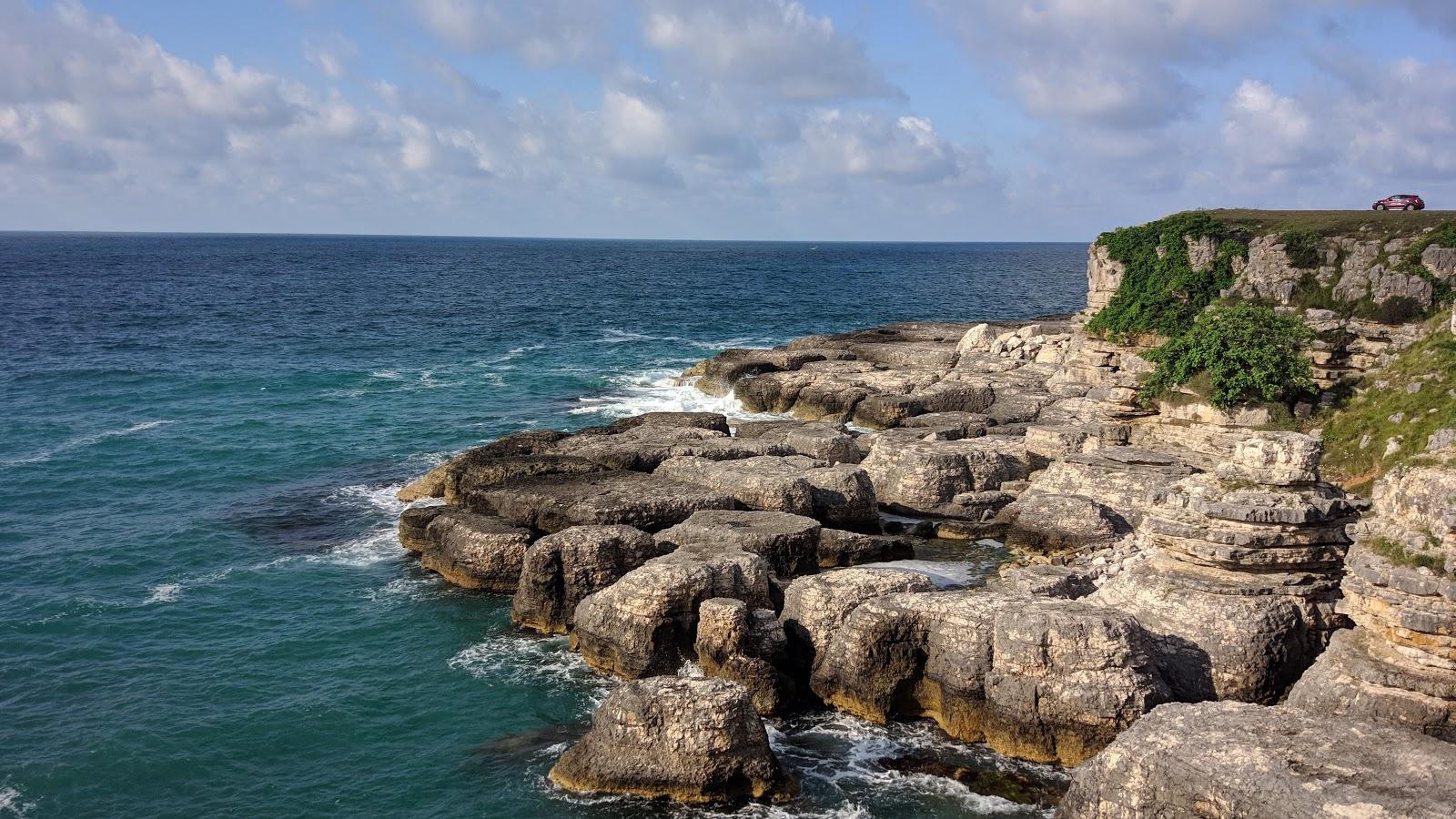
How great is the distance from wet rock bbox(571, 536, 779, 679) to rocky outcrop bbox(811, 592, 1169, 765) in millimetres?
2678

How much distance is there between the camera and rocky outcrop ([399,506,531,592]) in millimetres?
27797

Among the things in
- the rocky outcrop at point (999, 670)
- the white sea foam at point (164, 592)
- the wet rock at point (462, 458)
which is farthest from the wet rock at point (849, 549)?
the white sea foam at point (164, 592)

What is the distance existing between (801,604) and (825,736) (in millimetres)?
3027

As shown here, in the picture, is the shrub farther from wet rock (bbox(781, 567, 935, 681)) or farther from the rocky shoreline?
wet rock (bbox(781, 567, 935, 681))

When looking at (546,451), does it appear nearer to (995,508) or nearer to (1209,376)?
(995,508)

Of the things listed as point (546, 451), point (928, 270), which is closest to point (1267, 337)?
point (546, 451)

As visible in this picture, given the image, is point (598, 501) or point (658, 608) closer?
point (658, 608)

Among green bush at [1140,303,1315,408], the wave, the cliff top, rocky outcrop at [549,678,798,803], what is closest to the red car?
the cliff top

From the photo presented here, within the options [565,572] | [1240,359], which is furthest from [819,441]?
[1240,359]

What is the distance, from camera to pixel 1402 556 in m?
16.0

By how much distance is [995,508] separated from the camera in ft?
→ 102

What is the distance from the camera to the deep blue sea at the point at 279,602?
62.8 feet

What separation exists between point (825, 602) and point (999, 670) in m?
4.05

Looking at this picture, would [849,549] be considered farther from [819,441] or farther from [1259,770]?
[1259,770]
